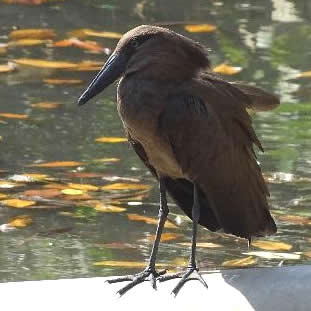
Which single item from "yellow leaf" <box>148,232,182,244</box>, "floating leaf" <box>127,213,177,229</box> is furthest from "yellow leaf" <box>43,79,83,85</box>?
"yellow leaf" <box>148,232,182,244</box>

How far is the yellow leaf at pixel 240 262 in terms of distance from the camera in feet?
17.6


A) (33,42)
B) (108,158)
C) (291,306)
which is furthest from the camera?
(33,42)

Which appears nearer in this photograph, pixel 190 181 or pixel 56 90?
pixel 190 181

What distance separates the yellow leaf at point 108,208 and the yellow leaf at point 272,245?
72 centimetres

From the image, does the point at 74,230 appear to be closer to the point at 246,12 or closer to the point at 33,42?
the point at 33,42

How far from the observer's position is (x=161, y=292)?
4.45m

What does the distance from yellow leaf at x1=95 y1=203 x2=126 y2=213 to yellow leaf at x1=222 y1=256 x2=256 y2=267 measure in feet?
2.54

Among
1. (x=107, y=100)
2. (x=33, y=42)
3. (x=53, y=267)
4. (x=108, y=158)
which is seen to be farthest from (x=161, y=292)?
(x=33, y=42)

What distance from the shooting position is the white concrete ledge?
166 inches

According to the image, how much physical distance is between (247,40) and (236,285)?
437cm

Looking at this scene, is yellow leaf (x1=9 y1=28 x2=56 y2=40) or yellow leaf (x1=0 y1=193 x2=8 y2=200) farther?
yellow leaf (x1=9 y1=28 x2=56 y2=40)

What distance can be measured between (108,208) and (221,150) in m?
1.57

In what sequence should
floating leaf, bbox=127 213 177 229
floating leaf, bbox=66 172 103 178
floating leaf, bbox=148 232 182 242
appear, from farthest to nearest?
floating leaf, bbox=66 172 103 178 < floating leaf, bbox=127 213 177 229 < floating leaf, bbox=148 232 182 242

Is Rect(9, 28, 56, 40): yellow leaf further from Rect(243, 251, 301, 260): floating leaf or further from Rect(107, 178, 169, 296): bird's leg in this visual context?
Rect(107, 178, 169, 296): bird's leg
